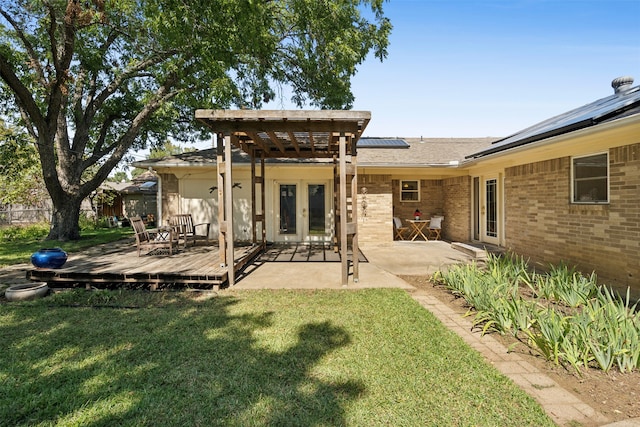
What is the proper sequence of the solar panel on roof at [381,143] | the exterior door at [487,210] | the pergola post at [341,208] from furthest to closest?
the solar panel on roof at [381,143] < the exterior door at [487,210] < the pergola post at [341,208]

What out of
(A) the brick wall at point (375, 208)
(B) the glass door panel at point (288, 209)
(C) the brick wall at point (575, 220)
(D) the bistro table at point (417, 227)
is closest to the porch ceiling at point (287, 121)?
(A) the brick wall at point (375, 208)

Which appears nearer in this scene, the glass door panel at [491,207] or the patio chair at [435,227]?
the glass door panel at [491,207]

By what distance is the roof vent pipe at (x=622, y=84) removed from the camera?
742cm

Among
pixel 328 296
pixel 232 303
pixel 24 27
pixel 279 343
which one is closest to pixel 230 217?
pixel 232 303

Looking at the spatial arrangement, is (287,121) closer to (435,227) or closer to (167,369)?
(167,369)

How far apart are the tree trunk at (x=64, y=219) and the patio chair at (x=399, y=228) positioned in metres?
12.9

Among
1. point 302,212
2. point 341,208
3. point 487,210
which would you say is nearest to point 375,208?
point 302,212

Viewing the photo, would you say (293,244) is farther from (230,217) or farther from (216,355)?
(216,355)

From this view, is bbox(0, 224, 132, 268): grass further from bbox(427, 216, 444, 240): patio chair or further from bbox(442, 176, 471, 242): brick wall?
bbox(442, 176, 471, 242): brick wall

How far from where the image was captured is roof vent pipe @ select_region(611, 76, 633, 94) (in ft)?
24.4

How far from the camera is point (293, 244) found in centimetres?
1159

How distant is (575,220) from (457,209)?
5339 millimetres

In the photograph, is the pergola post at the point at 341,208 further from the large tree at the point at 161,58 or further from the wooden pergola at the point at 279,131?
the large tree at the point at 161,58

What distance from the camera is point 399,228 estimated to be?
40.6ft
